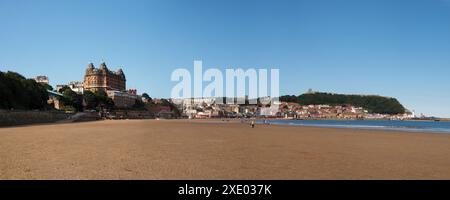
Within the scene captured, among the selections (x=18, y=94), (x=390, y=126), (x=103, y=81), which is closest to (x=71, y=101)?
(x=18, y=94)

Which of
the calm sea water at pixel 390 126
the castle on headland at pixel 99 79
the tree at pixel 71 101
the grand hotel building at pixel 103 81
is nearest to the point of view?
the calm sea water at pixel 390 126

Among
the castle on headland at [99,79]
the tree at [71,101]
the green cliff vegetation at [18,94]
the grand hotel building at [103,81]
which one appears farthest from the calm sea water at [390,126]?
the castle on headland at [99,79]

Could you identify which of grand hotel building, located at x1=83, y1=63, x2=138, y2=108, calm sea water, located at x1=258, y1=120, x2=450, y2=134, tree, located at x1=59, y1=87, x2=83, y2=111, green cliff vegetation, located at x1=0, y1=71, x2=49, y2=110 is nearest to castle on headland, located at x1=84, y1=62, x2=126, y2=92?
grand hotel building, located at x1=83, y1=63, x2=138, y2=108

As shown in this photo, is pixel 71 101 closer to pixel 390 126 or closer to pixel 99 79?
pixel 99 79

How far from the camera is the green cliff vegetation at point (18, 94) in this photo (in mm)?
64125

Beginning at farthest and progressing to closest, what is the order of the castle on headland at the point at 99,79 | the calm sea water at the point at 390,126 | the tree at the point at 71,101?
the castle on headland at the point at 99,79 → the tree at the point at 71,101 → the calm sea water at the point at 390,126

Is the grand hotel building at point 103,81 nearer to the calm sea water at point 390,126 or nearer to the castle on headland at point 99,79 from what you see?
the castle on headland at point 99,79

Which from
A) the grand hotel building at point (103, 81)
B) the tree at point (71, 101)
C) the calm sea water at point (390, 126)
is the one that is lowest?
the calm sea water at point (390, 126)

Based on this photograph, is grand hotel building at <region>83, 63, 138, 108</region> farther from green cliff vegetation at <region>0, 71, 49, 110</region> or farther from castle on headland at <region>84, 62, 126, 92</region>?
green cliff vegetation at <region>0, 71, 49, 110</region>

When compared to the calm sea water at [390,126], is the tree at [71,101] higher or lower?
higher

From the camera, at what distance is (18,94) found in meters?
71.6

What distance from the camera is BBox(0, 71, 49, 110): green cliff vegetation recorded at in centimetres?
6412
